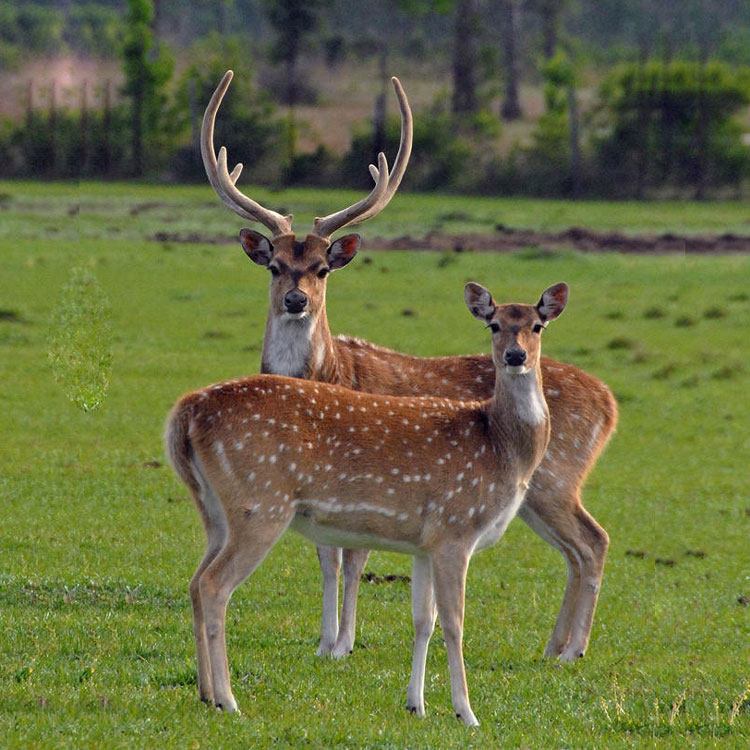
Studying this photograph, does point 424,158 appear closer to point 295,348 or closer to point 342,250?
point 342,250

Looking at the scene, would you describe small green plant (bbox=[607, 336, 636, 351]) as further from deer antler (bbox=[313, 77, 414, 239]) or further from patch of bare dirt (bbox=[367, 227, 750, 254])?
deer antler (bbox=[313, 77, 414, 239])

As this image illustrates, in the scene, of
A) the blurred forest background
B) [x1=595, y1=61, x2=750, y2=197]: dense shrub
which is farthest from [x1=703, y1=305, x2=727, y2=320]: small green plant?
[x1=595, y1=61, x2=750, y2=197]: dense shrub

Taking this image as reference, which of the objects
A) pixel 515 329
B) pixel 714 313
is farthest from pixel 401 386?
pixel 714 313

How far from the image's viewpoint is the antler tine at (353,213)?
32.3 ft

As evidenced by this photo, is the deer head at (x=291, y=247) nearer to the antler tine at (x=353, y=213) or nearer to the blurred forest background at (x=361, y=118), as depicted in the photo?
the antler tine at (x=353, y=213)

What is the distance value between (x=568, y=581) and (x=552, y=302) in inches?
72.6

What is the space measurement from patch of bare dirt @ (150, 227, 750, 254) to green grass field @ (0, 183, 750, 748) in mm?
Answer: 4608

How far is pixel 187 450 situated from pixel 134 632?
1.58 meters

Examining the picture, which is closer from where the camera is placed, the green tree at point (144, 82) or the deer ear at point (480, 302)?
the deer ear at point (480, 302)

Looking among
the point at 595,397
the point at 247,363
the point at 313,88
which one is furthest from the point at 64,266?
the point at 313,88

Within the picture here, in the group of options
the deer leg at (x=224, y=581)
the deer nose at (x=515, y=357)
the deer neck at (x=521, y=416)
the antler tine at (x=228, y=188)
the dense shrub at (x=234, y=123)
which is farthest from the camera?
the dense shrub at (x=234, y=123)

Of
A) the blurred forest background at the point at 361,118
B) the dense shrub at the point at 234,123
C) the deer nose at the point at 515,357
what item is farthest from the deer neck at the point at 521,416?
the dense shrub at the point at 234,123

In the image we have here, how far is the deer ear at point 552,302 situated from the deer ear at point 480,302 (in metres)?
0.23

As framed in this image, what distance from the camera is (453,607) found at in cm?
720
